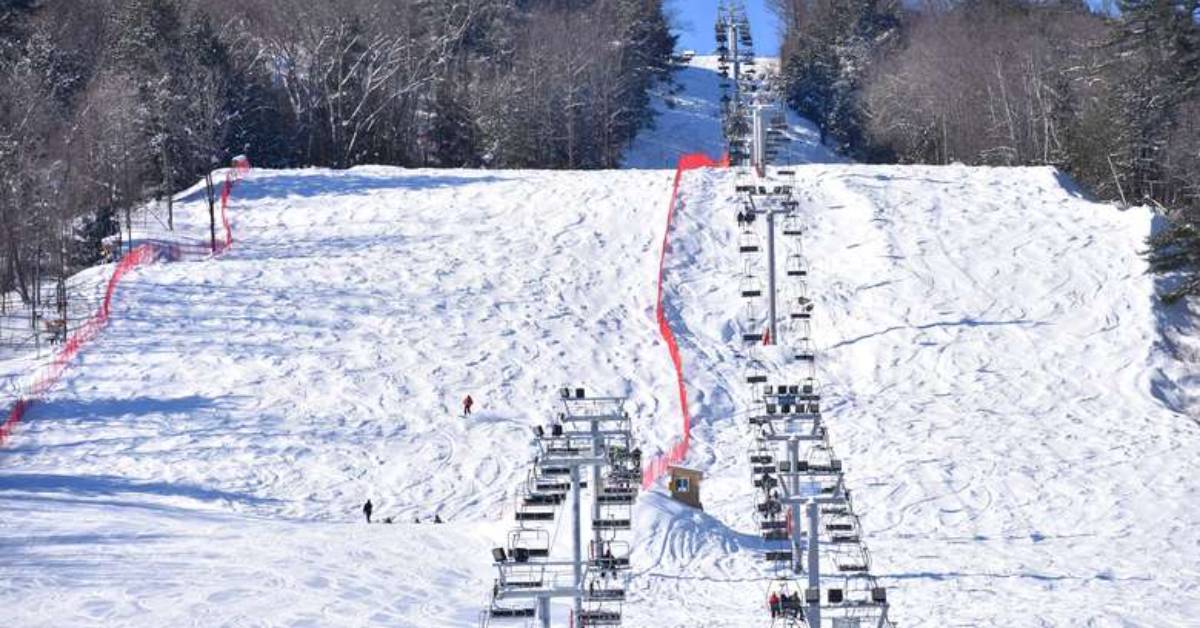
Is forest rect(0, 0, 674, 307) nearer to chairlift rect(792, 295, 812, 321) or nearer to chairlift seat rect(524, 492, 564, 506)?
chairlift rect(792, 295, 812, 321)

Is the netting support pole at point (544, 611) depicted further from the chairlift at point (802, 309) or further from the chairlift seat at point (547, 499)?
the chairlift at point (802, 309)

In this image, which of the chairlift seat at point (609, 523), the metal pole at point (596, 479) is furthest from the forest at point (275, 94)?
the chairlift seat at point (609, 523)

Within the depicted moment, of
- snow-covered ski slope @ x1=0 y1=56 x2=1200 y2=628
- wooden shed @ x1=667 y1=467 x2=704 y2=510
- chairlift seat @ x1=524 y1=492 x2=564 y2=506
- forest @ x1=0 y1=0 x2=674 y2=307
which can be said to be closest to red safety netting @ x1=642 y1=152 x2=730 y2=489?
snow-covered ski slope @ x1=0 y1=56 x2=1200 y2=628

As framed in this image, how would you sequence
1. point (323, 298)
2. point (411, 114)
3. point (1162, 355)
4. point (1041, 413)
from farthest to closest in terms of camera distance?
1. point (411, 114)
2. point (323, 298)
3. point (1162, 355)
4. point (1041, 413)

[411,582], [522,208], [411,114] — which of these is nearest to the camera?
[411,582]

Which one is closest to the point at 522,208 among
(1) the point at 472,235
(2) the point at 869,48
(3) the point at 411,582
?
(1) the point at 472,235

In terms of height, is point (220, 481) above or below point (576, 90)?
below

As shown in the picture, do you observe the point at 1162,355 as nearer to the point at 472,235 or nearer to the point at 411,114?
the point at 472,235

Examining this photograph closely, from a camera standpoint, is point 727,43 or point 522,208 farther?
point 522,208
